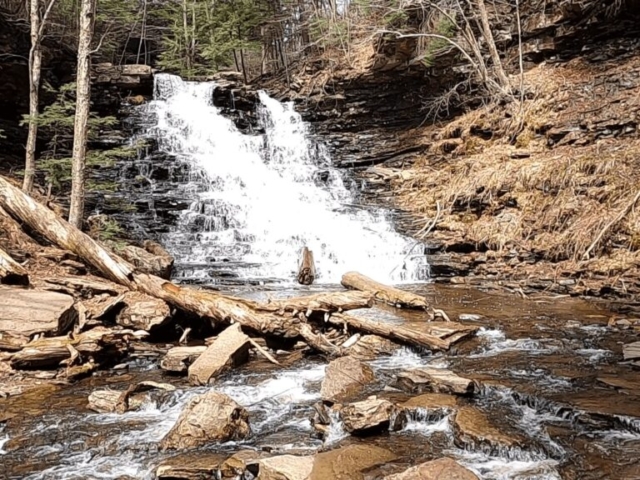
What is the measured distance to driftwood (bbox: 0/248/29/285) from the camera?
6.58 meters

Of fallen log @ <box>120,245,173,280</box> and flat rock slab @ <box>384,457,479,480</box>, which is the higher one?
fallen log @ <box>120,245,173,280</box>

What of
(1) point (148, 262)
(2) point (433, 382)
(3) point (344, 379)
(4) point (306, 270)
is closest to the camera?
(2) point (433, 382)

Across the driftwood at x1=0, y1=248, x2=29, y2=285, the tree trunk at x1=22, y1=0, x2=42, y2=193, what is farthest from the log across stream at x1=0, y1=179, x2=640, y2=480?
the tree trunk at x1=22, y1=0, x2=42, y2=193

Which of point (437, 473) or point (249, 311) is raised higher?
point (249, 311)

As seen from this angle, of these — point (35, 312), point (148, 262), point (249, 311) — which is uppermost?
point (148, 262)

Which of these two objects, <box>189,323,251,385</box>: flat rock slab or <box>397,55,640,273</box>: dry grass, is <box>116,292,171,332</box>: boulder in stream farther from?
<box>397,55,640,273</box>: dry grass

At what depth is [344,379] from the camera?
501cm

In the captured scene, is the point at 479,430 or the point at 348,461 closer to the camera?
the point at 348,461

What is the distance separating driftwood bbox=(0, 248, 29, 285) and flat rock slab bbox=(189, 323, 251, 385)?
2.90 metres

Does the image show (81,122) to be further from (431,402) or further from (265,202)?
(431,402)

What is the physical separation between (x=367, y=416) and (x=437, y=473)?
1.01m

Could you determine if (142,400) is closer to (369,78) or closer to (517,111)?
(517,111)

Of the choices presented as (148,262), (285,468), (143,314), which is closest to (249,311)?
(143,314)

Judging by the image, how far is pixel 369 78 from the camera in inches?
750
